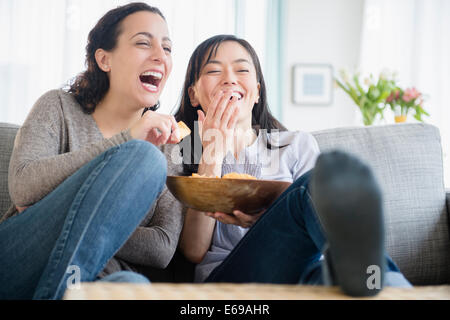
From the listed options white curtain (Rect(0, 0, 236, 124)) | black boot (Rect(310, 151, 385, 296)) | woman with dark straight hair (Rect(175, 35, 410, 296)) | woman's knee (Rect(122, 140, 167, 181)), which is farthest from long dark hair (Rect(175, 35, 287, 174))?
white curtain (Rect(0, 0, 236, 124))

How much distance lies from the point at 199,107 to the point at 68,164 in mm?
712

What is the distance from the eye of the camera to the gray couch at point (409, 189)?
4.78ft

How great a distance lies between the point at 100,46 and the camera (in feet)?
4.85

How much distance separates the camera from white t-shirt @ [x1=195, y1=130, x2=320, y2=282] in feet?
4.31

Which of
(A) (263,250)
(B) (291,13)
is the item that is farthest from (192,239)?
(B) (291,13)

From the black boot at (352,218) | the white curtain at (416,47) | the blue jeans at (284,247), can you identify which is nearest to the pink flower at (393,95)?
the white curtain at (416,47)

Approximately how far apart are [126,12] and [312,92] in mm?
2910

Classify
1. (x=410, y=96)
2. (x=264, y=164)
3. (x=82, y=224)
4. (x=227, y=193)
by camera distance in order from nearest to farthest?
1. (x=82, y=224)
2. (x=227, y=193)
3. (x=264, y=164)
4. (x=410, y=96)

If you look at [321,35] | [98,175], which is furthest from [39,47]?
[98,175]

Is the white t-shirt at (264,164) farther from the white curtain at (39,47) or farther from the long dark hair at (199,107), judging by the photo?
the white curtain at (39,47)

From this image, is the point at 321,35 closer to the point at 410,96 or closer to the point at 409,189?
the point at 410,96

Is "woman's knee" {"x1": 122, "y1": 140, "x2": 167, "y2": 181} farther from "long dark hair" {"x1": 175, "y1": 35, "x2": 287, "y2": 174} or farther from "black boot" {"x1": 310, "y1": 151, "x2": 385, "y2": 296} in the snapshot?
"long dark hair" {"x1": 175, "y1": 35, "x2": 287, "y2": 174}

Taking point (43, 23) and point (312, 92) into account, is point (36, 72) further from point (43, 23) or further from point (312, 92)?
point (312, 92)

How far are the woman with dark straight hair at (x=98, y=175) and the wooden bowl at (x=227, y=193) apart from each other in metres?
0.08
